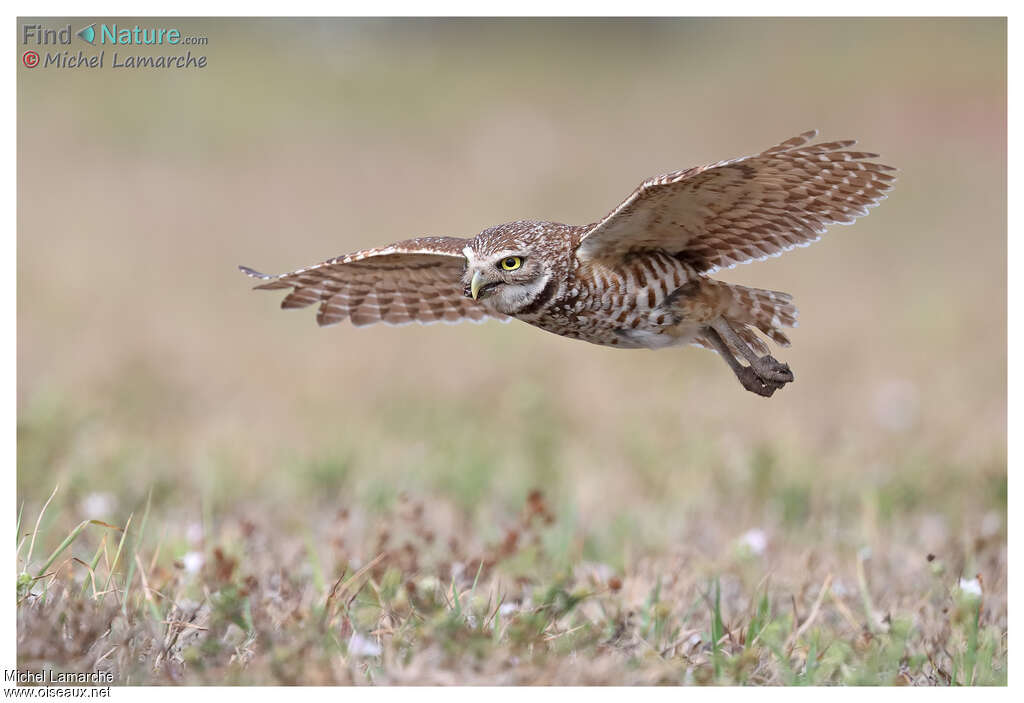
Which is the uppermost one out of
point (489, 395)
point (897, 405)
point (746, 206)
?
point (746, 206)

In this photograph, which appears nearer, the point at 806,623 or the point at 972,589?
the point at 972,589

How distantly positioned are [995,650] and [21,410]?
5443 mm

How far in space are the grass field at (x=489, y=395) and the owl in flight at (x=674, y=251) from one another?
984 mm

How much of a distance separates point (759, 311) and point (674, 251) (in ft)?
1.88

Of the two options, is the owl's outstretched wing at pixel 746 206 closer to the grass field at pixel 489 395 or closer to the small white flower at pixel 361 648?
the grass field at pixel 489 395

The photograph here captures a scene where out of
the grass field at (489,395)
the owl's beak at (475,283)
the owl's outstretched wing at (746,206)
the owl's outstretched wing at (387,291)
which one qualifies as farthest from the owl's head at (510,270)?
the grass field at (489,395)

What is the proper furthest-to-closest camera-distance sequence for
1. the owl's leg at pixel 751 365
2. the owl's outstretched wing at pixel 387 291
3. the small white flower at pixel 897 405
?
the small white flower at pixel 897 405 < the owl's outstretched wing at pixel 387 291 < the owl's leg at pixel 751 365

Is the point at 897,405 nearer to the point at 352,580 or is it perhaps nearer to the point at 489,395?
the point at 489,395

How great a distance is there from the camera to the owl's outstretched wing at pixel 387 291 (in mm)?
4754

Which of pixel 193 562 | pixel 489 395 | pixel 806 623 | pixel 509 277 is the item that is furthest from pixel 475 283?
pixel 489 395

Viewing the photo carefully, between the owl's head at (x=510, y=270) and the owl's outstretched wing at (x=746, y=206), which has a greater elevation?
the owl's outstretched wing at (x=746, y=206)

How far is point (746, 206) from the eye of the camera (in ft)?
13.2

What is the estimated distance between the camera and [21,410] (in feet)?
22.7

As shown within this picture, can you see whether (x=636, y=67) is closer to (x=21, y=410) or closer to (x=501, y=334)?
(x=501, y=334)
